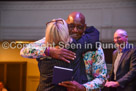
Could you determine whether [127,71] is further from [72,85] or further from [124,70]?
[72,85]

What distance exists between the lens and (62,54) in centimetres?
144

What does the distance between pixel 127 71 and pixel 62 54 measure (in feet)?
6.05

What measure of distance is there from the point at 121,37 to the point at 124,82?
677mm

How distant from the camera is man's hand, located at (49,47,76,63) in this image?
144 centimetres

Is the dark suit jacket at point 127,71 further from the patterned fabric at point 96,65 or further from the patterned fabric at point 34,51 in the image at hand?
the patterned fabric at point 34,51

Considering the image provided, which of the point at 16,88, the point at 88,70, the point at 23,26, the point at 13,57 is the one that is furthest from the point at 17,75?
the point at 88,70

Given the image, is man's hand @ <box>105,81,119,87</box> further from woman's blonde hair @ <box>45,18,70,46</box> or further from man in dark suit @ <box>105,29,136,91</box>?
woman's blonde hair @ <box>45,18,70,46</box>

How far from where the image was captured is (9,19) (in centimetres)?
507

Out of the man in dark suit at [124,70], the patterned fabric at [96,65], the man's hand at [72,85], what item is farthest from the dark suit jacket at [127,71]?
the man's hand at [72,85]

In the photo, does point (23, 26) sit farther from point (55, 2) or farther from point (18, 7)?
point (55, 2)

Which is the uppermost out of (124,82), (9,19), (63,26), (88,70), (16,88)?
(9,19)

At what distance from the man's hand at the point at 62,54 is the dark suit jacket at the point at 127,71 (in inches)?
66.2

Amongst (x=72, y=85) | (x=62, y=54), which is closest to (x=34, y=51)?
(x=62, y=54)

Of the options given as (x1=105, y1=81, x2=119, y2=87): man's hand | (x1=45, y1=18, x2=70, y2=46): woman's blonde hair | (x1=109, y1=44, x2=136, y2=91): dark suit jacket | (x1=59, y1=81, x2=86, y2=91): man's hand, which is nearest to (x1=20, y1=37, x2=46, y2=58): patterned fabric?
(x1=45, y1=18, x2=70, y2=46): woman's blonde hair
